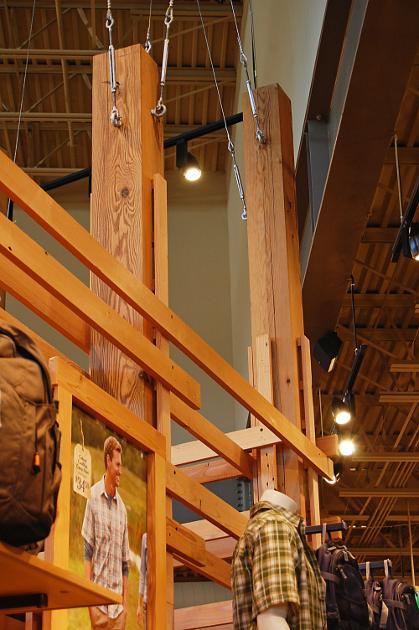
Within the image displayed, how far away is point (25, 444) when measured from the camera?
2250mm

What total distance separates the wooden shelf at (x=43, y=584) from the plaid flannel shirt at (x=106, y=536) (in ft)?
4.01

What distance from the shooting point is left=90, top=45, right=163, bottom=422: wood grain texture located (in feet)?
16.0

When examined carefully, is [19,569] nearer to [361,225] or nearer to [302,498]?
[302,498]

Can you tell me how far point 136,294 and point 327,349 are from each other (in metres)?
6.32

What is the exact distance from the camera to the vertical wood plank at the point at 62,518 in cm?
338

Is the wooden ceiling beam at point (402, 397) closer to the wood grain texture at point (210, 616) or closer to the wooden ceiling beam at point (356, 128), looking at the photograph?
the wooden ceiling beam at point (356, 128)

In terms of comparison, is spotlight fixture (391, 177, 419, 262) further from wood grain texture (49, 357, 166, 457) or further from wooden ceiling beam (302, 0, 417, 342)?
wood grain texture (49, 357, 166, 457)

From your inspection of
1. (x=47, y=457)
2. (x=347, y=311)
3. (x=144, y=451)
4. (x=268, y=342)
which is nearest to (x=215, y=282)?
(x=347, y=311)

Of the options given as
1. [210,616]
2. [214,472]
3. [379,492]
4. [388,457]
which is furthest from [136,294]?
[379,492]

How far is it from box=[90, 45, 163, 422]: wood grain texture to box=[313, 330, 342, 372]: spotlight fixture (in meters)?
5.23

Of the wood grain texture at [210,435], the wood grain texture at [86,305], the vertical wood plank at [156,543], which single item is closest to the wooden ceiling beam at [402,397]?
the wood grain texture at [210,435]

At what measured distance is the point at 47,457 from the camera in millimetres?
2332

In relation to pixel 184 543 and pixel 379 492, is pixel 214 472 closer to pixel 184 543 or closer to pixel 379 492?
pixel 184 543

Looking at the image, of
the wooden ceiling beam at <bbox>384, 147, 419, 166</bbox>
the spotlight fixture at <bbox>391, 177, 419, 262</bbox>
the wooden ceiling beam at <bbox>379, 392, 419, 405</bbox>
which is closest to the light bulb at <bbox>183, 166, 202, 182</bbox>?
the spotlight fixture at <bbox>391, 177, 419, 262</bbox>
